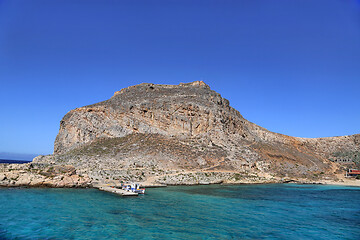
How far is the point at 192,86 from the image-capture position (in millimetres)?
85000

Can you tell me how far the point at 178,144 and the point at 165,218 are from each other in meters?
42.4

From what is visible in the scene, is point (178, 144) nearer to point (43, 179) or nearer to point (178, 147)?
point (178, 147)

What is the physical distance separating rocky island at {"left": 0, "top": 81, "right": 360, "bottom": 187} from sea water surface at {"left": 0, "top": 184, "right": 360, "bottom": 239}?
1385cm

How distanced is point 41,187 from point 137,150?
2527 cm

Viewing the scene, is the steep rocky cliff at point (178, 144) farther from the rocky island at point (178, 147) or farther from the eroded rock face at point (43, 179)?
the eroded rock face at point (43, 179)

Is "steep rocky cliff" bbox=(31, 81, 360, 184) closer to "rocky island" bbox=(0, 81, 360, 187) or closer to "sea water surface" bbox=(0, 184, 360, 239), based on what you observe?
"rocky island" bbox=(0, 81, 360, 187)

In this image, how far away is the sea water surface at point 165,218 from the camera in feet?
59.0

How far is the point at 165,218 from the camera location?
2202 centimetres

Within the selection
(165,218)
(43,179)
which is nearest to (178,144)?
(43,179)

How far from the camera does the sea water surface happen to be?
59.0ft

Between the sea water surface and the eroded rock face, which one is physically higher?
the eroded rock face

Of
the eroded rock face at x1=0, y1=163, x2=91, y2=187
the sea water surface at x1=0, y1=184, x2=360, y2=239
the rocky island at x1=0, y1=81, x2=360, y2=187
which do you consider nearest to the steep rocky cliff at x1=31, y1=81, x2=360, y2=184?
the rocky island at x1=0, y1=81, x2=360, y2=187

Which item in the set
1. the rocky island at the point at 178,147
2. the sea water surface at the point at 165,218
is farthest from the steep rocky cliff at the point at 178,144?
the sea water surface at the point at 165,218

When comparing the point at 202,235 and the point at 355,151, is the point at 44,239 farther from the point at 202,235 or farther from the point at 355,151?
the point at 355,151
